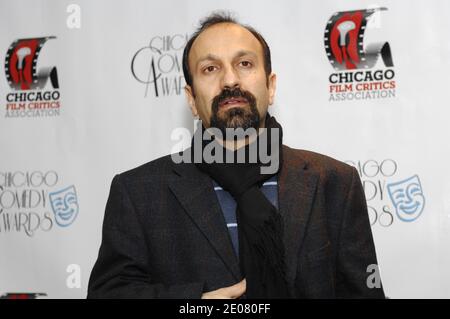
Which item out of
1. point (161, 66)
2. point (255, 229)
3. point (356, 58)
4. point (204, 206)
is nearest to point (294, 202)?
point (255, 229)

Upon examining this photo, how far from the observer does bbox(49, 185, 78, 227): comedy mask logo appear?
282 cm

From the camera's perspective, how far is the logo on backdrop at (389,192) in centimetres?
246

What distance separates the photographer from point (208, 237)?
5.82 feet

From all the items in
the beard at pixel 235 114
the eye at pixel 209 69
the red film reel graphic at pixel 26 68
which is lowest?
the beard at pixel 235 114

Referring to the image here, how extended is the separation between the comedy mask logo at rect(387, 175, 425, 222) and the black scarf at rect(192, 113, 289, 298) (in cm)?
83

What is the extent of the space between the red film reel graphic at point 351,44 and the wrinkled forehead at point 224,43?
0.68m

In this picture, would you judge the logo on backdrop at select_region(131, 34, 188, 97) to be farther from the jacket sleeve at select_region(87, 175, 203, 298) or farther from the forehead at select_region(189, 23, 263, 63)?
the jacket sleeve at select_region(87, 175, 203, 298)

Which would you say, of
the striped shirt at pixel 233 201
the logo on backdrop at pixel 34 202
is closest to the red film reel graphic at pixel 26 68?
the logo on backdrop at pixel 34 202

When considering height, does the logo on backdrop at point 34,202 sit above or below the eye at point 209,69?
below

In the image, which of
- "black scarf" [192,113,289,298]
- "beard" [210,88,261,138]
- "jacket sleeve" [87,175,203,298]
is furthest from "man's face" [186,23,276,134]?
"jacket sleeve" [87,175,203,298]

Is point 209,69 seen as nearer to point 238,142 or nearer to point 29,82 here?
point 238,142

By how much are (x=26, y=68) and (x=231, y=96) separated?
1465 mm

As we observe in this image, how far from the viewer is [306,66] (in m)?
2.58

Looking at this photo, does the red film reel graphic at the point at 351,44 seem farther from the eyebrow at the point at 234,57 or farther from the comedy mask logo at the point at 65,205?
the comedy mask logo at the point at 65,205
